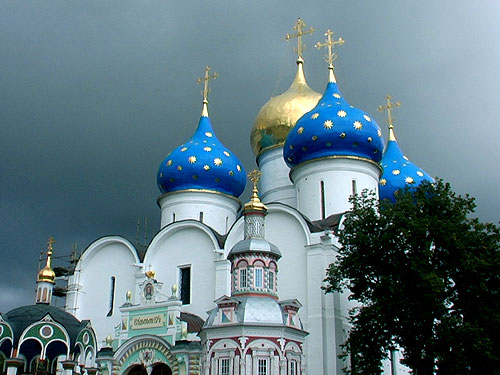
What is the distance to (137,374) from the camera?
54.6 feet

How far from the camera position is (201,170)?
2192 cm

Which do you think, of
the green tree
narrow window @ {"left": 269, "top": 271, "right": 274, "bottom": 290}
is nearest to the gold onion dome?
the green tree

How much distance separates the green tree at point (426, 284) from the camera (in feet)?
43.0

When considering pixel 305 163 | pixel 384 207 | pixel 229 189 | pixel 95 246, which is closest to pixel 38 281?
pixel 95 246

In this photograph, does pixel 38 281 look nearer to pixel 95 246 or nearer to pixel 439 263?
pixel 95 246

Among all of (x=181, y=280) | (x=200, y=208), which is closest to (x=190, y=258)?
(x=181, y=280)

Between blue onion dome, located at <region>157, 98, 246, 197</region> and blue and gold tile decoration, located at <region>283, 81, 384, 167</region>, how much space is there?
106 inches

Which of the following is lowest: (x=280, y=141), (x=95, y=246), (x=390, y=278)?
(x=390, y=278)

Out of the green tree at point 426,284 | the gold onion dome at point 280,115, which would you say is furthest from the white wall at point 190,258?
the gold onion dome at point 280,115

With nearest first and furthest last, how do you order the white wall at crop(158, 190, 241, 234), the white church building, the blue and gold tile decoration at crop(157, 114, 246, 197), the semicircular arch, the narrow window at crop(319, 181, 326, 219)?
the white church building, the semicircular arch, the narrow window at crop(319, 181, 326, 219), the white wall at crop(158, 190, 241, 234), the blue and gold tile decoration at crop(157, 114, 246, 197)

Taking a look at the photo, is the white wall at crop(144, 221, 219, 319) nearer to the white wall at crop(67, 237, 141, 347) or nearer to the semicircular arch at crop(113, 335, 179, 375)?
the white wall at crop(67, 237, 141, 347)

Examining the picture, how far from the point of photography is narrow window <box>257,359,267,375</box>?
1352 centimetres

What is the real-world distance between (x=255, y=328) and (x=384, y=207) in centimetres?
410

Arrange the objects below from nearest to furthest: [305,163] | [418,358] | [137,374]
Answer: [418,358], [137,374], [305,163]
